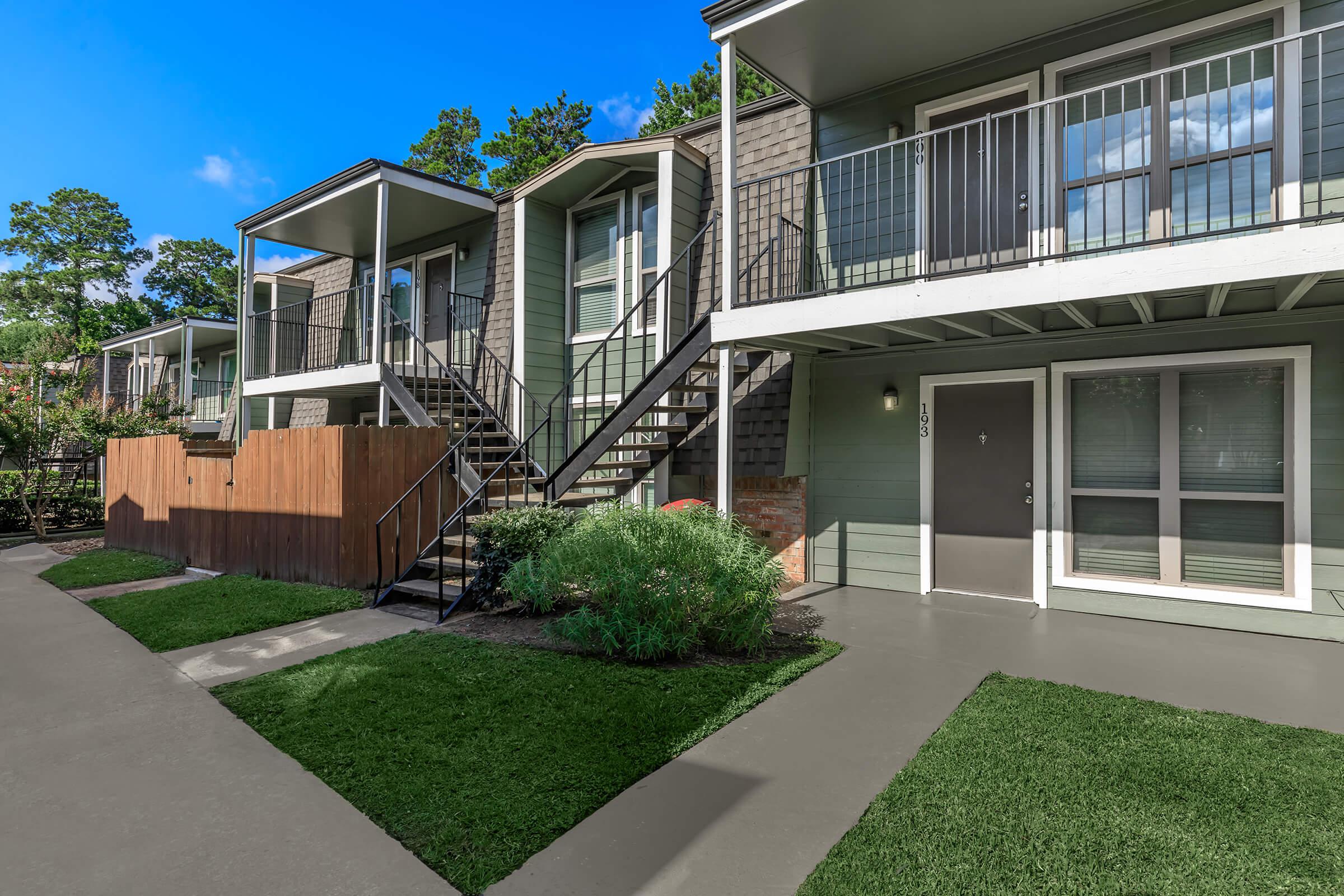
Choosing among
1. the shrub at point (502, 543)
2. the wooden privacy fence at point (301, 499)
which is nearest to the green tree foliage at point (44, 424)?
the wooden privacy fence at point (301, 499)

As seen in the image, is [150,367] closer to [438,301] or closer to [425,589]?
[438,301]

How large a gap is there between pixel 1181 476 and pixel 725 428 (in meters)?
3.75

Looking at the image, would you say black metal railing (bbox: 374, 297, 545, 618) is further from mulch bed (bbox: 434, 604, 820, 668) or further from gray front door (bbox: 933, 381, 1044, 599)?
gray front door (bbox: 933, 381, 1044, 599)

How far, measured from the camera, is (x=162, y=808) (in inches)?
113

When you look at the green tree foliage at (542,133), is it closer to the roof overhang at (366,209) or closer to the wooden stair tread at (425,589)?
the roof overhang at (366,209)

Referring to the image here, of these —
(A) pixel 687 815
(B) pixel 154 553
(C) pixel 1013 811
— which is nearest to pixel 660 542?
(A) pixel 687 815

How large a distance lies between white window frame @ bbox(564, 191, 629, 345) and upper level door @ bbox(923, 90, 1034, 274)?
12.2 ft

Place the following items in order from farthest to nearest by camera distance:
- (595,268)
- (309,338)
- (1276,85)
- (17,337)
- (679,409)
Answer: (17,337), (309,338), (595,268), (679,409), (1276,85)

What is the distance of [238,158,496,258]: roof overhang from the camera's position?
30.0 ft

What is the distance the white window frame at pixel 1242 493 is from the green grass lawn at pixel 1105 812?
2183 millimetres

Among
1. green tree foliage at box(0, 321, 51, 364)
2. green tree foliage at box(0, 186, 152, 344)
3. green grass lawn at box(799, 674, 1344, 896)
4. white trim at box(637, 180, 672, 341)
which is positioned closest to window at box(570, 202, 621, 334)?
white trim at box(637, 180, 672, 341)

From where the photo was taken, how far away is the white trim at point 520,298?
8883mm

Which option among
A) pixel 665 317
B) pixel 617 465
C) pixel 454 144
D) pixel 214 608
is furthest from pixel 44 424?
pixel 454 144

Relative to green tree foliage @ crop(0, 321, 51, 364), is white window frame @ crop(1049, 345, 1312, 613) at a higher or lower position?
lower
